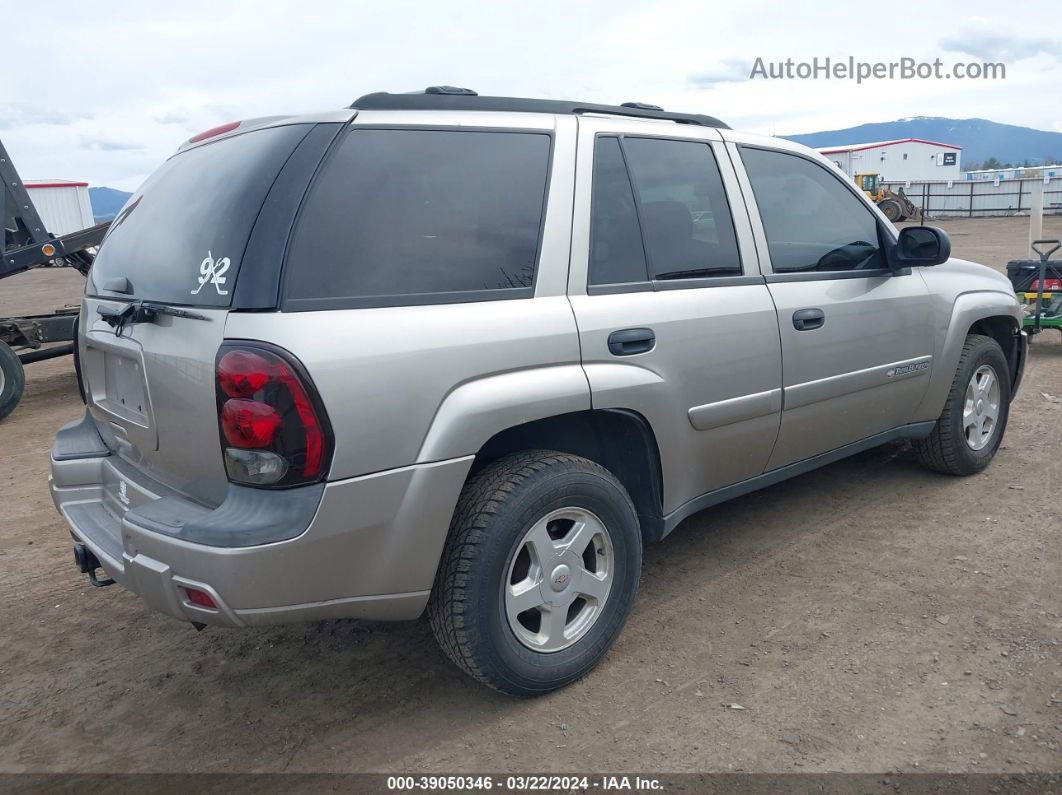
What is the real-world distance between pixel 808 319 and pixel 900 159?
64.7 metres

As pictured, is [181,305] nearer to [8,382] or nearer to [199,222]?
[199,222]

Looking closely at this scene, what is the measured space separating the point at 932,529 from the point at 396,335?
3.02 meters

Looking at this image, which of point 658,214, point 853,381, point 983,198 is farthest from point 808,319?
point 983,198

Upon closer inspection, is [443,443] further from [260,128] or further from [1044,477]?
[1044,477]

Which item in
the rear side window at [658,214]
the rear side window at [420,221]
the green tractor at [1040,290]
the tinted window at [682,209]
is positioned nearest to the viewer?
the rear side window at [420,221]

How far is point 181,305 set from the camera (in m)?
2.52

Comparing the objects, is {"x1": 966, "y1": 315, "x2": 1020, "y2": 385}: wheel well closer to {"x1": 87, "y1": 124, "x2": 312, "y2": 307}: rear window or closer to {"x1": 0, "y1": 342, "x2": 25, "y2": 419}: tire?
{"x1": 87, "y1": 124, "x2": 312, "y2": 307}: rear window

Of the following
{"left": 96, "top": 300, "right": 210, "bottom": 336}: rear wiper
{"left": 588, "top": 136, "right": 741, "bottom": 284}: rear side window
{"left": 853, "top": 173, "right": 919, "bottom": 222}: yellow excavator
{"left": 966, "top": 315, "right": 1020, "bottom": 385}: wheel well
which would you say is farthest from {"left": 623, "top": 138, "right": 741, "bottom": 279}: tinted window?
{"left": 853, "top": 173, "right": 919, "bottom": 222}: yellow excavator

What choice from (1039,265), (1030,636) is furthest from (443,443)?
(1039,265)

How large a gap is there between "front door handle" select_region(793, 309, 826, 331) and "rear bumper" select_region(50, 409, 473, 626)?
1.72 metres

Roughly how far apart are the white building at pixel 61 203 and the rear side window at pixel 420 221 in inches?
1574

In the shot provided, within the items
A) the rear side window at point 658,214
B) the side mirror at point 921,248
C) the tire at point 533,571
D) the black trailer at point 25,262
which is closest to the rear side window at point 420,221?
the rear side window at point 658,214

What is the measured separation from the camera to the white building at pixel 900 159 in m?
57.5

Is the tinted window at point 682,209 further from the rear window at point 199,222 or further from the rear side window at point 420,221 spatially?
the rear window at point 199,222
